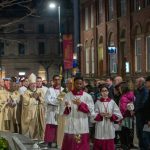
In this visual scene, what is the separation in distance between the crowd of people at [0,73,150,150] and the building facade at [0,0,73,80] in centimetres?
7500

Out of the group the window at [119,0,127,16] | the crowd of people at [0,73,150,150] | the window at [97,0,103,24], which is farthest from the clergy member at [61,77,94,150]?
the window at [97,0,103,24]

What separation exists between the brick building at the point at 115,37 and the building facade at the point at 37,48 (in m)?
45.2

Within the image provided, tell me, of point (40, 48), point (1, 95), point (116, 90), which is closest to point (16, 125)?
point (1, 95)

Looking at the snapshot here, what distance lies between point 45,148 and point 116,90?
2792 millimetres

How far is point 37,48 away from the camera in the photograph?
100000 mm

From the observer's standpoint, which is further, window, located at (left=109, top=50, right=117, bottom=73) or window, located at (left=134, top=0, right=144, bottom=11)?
window, located at (left=109, top=50, right=117, bottom=73)

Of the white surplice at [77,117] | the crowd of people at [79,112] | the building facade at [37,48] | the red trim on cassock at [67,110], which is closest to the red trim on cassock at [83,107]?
the crowd of people at [79,112]

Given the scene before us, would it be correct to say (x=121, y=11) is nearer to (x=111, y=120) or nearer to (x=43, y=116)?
(x=43, y=116)

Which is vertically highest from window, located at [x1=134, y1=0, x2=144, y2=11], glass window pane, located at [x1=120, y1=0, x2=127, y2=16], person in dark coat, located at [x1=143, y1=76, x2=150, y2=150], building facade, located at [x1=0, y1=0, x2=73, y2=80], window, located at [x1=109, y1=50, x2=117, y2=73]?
building facade, located at [x1=0, y1=0, x2=73, y2=80]

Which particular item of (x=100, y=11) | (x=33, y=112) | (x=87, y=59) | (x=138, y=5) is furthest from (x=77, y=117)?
(x=87, y=59)

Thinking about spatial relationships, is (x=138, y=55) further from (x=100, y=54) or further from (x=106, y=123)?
(x=106, y=123)

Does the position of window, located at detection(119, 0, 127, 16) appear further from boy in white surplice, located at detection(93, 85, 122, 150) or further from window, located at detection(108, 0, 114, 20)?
boy in white surplice, located at detection(93, 85, 122, 150)

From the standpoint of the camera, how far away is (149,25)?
3631 centimetres

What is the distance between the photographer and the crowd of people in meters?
13.3
